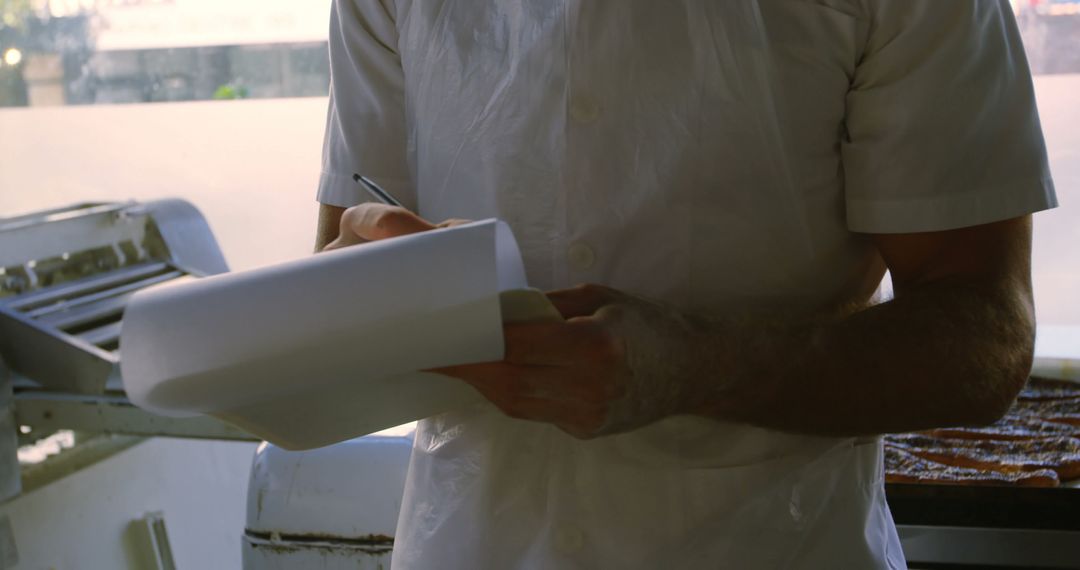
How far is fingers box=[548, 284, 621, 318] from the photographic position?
665 millimetres

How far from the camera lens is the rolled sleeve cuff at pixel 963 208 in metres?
0.74

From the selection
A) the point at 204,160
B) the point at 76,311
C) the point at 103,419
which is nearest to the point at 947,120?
the point at 103,419

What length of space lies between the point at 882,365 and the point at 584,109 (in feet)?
0.95

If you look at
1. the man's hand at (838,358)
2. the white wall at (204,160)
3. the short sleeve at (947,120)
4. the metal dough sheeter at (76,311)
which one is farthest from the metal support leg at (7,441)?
the short sleeve at (947,120)

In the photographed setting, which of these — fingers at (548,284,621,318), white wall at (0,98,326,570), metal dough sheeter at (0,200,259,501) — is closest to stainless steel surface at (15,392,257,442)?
metal dough sheeter at (0,200,259,501)

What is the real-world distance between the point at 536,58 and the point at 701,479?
1.16 ft

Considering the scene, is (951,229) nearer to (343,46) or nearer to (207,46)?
(343,46)

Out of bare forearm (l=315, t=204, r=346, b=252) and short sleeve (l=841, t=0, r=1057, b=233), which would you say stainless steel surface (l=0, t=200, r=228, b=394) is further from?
short sleeve (l=841, t=0, r=1057, b=233)

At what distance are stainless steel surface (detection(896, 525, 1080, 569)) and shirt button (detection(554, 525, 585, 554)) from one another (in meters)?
1.02

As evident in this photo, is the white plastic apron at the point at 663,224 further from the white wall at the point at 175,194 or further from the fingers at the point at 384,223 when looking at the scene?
the white wall at the point at 175,194

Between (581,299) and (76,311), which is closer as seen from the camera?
(581,299)

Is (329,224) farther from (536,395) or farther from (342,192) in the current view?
(536,395)

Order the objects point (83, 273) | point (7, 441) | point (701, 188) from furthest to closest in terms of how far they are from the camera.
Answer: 1. point (83, 273)
2. point (7, 441)
3. point (701, 188)

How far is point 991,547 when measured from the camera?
160cm
